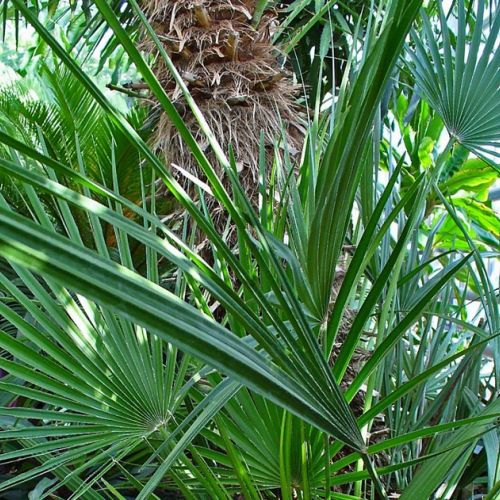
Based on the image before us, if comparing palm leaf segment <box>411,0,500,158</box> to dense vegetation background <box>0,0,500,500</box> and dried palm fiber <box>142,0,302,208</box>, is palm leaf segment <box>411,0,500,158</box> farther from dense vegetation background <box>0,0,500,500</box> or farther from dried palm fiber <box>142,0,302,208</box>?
dried palm fiber <box>142,0,302,208</box>

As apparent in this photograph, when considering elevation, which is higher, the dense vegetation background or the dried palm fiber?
the dried palm fiber

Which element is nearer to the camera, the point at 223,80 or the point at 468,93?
the point at 468,93

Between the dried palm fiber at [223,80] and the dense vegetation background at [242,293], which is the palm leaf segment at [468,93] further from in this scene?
the dried palm fiber at [223,80]

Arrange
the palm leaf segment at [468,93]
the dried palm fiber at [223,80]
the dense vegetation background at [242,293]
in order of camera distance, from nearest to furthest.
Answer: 1. the dense vegetation background at [242,293]
2. the palm leaf segment at [468,93]
3. the dried palm fiber at [223,80]

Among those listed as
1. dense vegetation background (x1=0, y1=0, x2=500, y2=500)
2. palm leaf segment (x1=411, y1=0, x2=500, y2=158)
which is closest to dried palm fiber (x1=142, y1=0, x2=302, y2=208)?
dense vegetation background (x1=0, y1=0, x2=500, y2=500)

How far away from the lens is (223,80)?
1114mm

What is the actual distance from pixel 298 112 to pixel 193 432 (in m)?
0.86

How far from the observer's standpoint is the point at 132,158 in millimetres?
1824

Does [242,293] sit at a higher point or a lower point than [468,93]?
lower

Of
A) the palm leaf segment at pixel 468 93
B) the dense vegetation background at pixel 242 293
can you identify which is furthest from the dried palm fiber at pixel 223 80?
the palm leaf segment at pixel 468 93

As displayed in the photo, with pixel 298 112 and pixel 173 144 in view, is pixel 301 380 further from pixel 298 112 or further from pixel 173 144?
pixel 298 112

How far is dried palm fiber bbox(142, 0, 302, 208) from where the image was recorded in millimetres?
1090

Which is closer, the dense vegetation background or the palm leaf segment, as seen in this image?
the dense vegetation background

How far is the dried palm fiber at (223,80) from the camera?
109 cm
